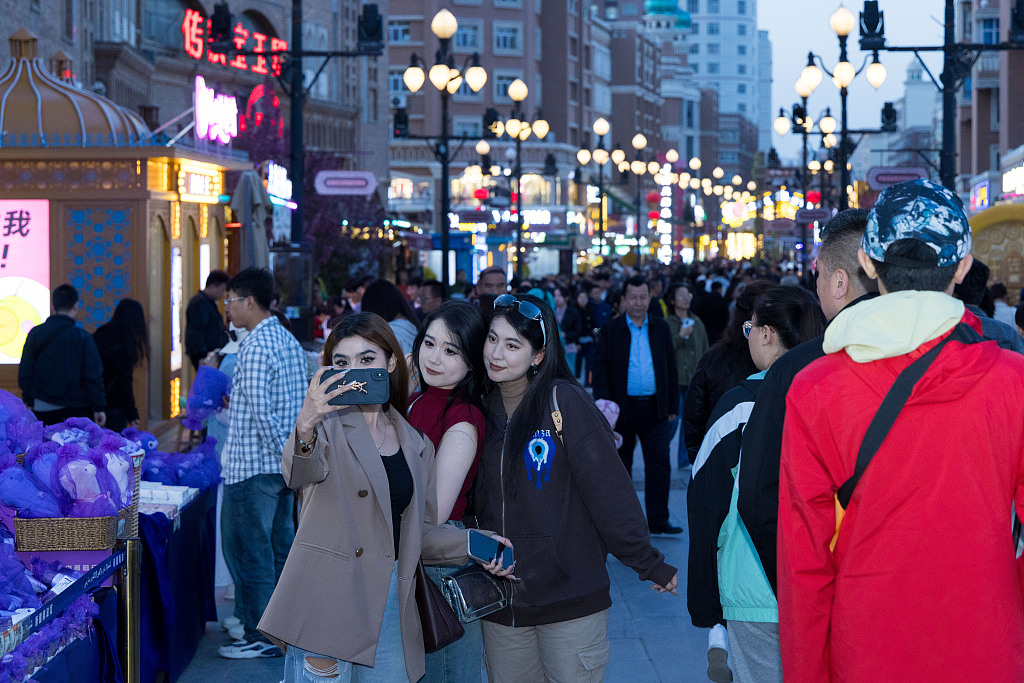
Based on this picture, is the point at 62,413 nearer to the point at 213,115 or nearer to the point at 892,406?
the point at 213,115

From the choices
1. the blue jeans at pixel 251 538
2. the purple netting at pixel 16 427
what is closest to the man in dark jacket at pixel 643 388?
the blue jeans at pixel 251 538

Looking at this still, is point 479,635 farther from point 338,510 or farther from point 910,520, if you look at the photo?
point 910,520

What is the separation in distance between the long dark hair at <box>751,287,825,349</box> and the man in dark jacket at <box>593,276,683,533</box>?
4.87m

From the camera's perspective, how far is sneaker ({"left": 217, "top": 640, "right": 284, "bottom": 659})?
6754mm

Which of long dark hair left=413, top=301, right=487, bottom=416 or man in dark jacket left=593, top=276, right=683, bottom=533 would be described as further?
man in dark jacket left=593, top=276, right=683, bottom=533

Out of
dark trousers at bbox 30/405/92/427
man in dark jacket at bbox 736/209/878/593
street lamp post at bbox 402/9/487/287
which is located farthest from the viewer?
street lamp post at bbox 402/9/487/287

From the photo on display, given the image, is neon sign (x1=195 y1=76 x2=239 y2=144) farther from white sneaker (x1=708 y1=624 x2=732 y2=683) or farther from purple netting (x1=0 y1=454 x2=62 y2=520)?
white sneaker (x1=708 y1=624 x2=732 y2=683)

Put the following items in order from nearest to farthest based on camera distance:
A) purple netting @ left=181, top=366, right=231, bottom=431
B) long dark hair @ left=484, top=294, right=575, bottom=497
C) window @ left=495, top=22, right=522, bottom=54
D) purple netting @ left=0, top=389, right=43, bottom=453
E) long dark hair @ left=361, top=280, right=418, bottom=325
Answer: long dark hair @ left=484, top=294, right=575, bottom=497
purple netting @ left=0, top=389, right=43, bottom=453
purple netting @ left=181, top=366, right=231, bottom=431
long dark hair @ left=361, top=280, right=418, bottom=325
window @ left=495, top=22, right=522, bottom=54

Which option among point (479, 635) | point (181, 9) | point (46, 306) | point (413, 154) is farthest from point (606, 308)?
point (413, 154)

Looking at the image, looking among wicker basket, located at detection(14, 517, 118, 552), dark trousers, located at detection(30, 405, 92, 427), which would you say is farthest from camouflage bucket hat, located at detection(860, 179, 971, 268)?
dark trousers, located at detection(30, 405, 92, 427)

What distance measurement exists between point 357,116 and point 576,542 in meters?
51.7

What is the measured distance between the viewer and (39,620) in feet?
13.9

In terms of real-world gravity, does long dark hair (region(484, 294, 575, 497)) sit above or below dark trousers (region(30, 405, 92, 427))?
above

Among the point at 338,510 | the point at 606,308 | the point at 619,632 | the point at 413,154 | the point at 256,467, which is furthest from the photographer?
the point at 413,154
